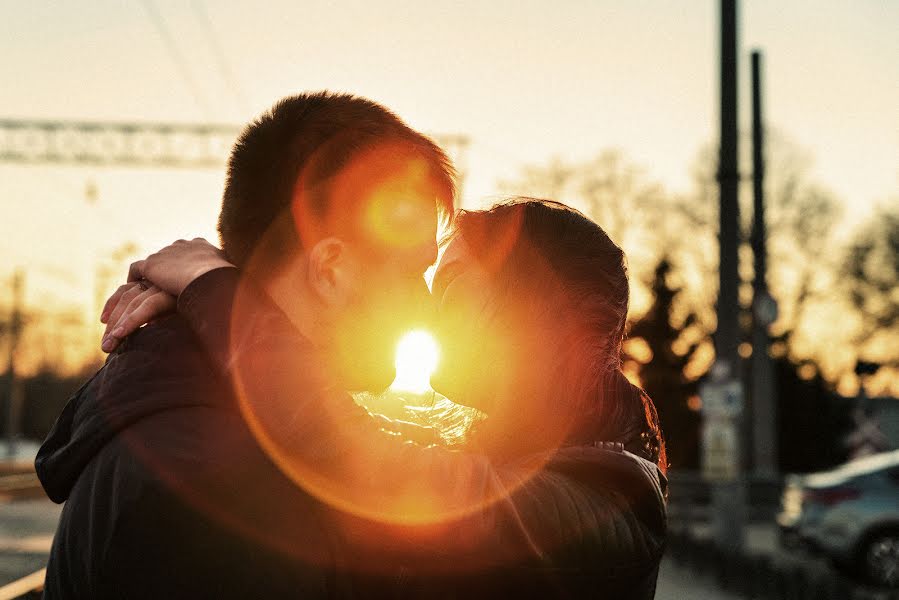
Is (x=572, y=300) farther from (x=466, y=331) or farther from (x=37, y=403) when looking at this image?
(x=37, y=403)

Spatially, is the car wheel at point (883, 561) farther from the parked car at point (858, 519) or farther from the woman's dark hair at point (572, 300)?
the woman's dark hair at point (572, 300)

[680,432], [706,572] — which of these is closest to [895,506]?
[706,572]

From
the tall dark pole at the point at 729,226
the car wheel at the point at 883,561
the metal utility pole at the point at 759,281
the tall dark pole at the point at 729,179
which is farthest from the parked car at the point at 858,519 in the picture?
the metal utility pole at the point at 759,281

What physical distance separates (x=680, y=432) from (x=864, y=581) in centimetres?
2390

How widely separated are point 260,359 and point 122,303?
1.14 feet

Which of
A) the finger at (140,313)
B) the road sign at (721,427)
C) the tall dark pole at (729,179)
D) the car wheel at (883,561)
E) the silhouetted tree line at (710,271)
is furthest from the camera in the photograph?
the silhouetted tree line at (710,271)

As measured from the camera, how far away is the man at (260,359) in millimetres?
1626

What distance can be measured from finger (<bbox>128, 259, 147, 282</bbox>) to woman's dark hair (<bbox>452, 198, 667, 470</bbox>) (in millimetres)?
534

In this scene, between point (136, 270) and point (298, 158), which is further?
point (136, 270)

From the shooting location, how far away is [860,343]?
41.3 m

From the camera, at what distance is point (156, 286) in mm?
1998

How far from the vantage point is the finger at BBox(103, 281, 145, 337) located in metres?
1.97

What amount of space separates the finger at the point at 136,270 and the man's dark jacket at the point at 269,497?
8.1 inches

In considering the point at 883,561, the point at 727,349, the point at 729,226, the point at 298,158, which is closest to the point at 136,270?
the point at 298,158
